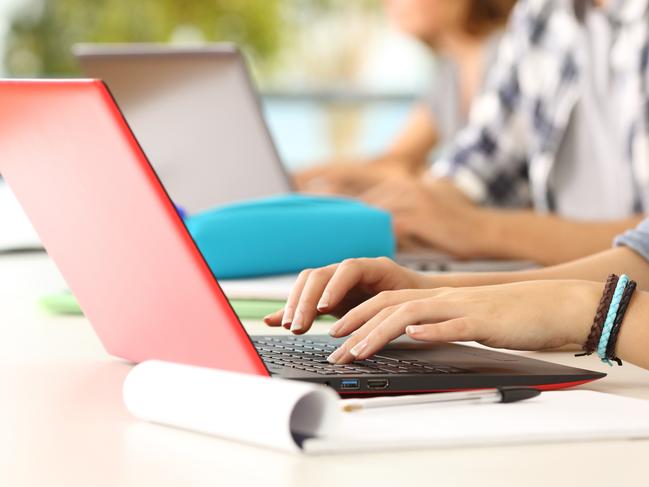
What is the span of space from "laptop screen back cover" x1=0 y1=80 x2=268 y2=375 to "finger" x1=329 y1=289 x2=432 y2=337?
113mm

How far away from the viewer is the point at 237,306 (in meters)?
1.10

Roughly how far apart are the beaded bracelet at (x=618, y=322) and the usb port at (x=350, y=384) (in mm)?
211

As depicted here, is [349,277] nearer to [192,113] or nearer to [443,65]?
[192,113]

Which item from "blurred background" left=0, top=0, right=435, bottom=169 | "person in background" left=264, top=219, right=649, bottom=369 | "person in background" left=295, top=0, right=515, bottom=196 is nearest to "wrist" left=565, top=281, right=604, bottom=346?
"person in background" left=264, top=219, right=649, bottom=369

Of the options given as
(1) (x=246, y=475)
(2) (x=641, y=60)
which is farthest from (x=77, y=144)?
(2) (x=641, y=60)

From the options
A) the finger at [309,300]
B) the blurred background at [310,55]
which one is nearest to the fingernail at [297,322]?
the finger at [309,300]

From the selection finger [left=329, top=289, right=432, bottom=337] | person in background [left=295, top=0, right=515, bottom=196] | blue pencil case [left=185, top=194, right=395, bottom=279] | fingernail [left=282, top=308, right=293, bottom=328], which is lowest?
finger [left=329, top=289, right=432, bottom=337]

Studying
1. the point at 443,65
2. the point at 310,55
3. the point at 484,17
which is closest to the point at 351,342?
the point at 484,17

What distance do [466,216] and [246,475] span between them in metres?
1.09

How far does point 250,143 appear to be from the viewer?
1545mm

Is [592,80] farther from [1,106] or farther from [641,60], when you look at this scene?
[1,106]

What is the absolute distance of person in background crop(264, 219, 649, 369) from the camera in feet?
2.45

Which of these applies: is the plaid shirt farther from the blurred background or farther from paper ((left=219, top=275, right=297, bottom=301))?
the blurred background

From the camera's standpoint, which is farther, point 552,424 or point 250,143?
point 250,143
